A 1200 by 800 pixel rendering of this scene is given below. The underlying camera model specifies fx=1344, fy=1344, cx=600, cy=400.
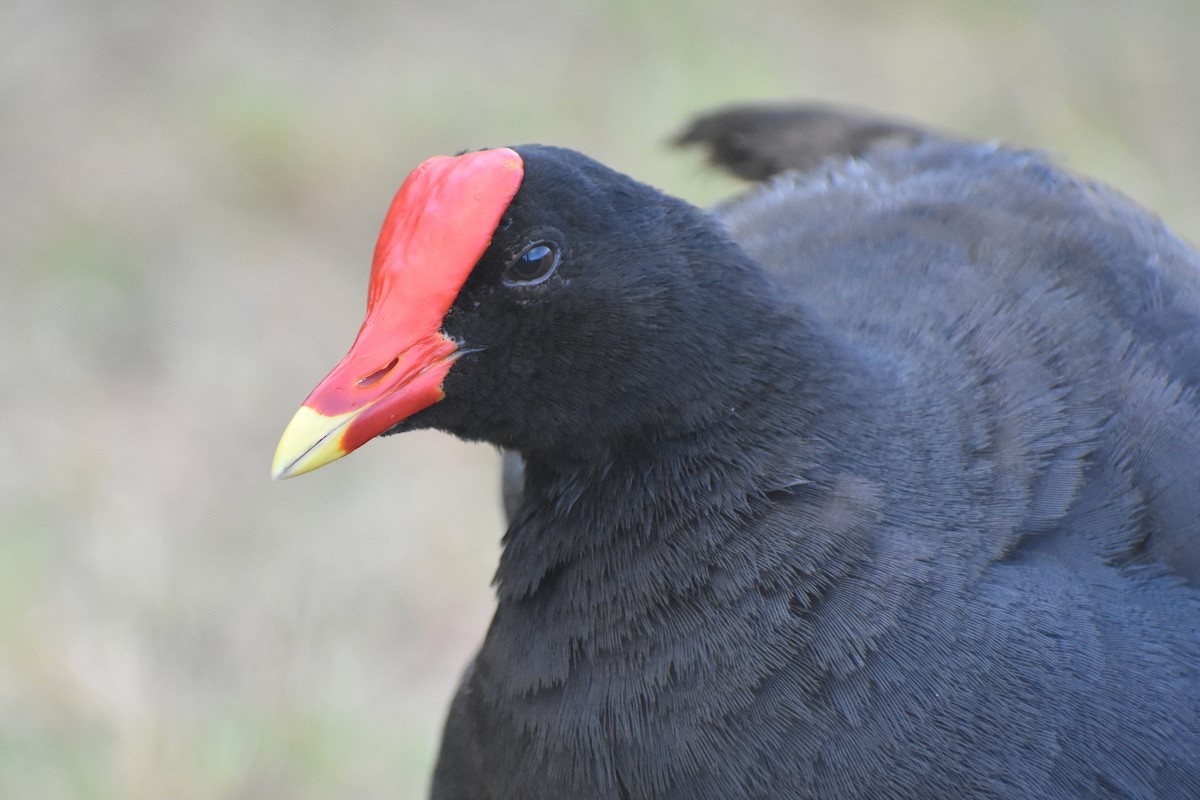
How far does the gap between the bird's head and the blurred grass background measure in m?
1.74

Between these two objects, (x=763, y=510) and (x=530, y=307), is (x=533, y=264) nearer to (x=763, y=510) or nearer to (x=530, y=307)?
(x=530, y=307)

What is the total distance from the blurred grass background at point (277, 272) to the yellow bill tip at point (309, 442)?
170 cm

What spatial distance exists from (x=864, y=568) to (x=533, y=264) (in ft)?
2.29

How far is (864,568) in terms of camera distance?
204cm

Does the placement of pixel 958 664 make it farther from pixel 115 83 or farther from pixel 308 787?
pixel 115 83

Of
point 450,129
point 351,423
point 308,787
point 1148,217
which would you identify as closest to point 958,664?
point 351,423

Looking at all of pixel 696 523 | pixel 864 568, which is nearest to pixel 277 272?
pixel 696 523

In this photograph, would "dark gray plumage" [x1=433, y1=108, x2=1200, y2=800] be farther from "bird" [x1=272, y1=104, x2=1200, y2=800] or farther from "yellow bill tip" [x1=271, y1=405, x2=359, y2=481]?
"yellow bill tip" [x1=271, y1=405, x2=359, y2=481]

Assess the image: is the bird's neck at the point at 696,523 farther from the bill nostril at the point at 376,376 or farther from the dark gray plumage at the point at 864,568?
the bill nostril at the point at 376,376

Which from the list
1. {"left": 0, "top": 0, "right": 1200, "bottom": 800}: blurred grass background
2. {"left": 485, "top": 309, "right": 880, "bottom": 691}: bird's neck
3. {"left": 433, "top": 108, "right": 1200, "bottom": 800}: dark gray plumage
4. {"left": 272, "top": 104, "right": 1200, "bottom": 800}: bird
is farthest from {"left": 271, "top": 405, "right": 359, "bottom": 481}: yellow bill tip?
{"left": 0, "top": 0, "right": 1200, "bottom": 800}: blurred grass background

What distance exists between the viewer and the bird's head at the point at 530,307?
2.10m

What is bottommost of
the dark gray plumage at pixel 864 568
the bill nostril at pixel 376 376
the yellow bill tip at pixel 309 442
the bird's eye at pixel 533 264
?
the dark gray plumage at pixel 864 568

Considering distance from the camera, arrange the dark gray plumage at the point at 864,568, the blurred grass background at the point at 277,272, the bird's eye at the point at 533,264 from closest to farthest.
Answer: the dark gray plumage at the point at 864,568 < the bird's eye at the point at 533,264 < the blurred grass background at the point at 277,272

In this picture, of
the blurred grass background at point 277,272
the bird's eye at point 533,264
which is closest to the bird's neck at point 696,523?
the bird's eye at point 533,264
